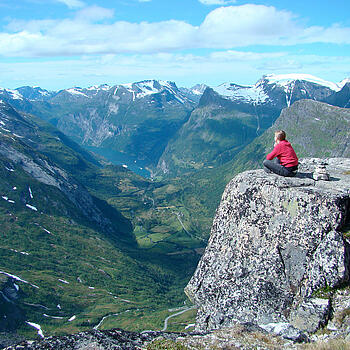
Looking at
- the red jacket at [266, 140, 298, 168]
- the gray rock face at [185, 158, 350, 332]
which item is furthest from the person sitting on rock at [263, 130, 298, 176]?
A: the gray rock face at [185, 158, 350, 332]

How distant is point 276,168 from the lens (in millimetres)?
24359

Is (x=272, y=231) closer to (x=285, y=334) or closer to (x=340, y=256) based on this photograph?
(x=340, y=256)

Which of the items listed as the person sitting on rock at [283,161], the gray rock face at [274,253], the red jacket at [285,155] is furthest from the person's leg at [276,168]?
the gray rock face at [274,253]

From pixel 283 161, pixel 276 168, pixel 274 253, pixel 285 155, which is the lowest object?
pixel 274 253

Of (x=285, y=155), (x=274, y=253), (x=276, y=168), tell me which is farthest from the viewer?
(x=285, y=155)

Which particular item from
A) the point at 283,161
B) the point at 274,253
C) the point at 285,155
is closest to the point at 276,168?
the point at 283,161

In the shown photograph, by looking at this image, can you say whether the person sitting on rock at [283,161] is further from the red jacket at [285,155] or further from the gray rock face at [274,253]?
the gray rock face at [274,253]

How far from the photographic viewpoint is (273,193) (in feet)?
72.7

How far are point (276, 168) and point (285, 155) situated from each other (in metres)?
1.22

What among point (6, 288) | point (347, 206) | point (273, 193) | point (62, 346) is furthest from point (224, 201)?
point (6, 288)

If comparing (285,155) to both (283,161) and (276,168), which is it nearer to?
(283,161)

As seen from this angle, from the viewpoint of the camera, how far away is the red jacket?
2439 cm

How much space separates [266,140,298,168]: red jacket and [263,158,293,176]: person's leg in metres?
0.37

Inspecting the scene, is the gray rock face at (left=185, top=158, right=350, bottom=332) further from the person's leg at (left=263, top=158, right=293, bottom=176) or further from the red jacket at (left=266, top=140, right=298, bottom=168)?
the red jacket at (left=266, top=140, right=298, bottom=168)
